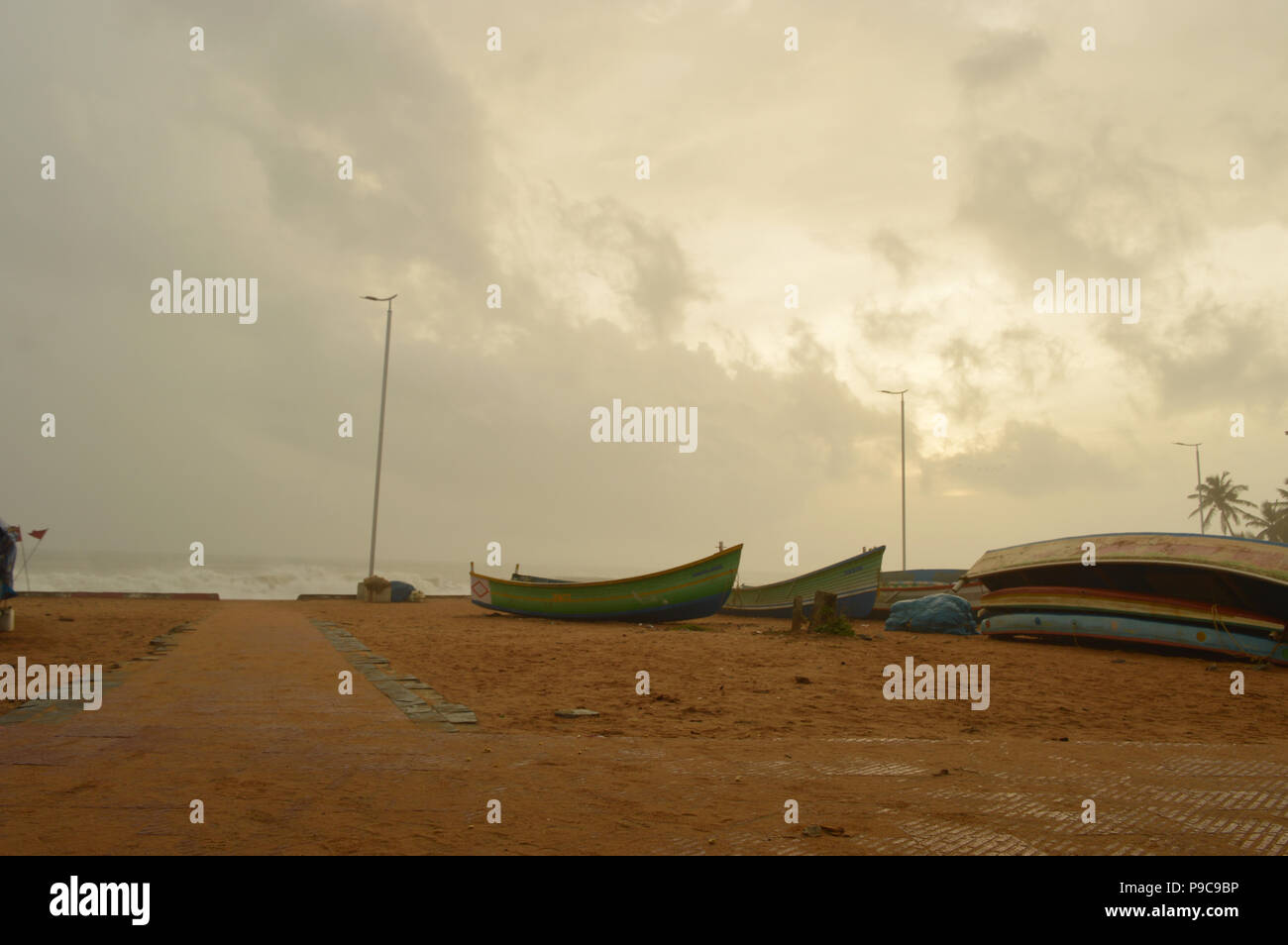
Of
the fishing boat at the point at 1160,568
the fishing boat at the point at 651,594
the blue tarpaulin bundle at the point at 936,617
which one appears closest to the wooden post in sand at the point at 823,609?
the fishing boat at the point at 651,594

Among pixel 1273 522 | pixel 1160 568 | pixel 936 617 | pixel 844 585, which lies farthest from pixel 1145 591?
pixel 1273 522

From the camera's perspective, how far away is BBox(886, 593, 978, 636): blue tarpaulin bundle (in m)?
21.0

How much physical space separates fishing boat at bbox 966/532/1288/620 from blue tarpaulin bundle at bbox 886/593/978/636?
2068 mm

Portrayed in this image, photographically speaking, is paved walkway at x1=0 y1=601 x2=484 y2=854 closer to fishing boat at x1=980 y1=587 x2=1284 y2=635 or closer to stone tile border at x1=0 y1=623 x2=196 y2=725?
stone tile border at x1=0 y1=623 x2=196 y2=725

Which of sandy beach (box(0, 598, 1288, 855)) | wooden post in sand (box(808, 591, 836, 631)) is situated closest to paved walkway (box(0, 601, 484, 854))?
sandy beach (box(0, 598, 1288, 855))

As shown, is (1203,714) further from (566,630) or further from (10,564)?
(10,564)

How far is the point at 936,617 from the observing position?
831 inches

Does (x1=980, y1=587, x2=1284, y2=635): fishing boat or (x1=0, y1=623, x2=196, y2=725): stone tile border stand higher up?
(x1=980, y1=587, x2=1284, y2=635): fishing boat

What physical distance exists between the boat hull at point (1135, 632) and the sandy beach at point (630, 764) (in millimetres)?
2491

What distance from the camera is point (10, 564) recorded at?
605 inches

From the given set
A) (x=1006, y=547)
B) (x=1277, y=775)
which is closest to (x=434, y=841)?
(x=1277, y=775)

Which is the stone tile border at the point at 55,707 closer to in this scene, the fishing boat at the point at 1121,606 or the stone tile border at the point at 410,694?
the stone tile border at the point at 410,694

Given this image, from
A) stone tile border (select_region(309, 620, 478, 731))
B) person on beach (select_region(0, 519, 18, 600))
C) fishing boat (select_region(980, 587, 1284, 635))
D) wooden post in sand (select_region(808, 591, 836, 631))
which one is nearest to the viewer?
stone tile border (select_region(309, 620, 478, 731))
